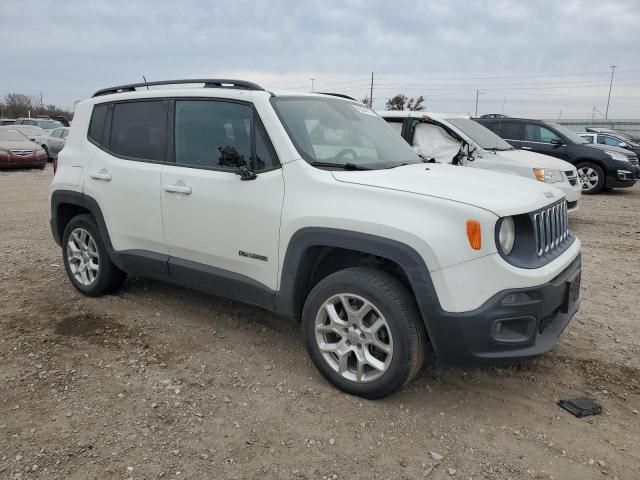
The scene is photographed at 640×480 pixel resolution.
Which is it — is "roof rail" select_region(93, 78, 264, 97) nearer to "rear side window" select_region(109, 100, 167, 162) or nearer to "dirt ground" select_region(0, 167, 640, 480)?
"rear side window" select_region(109, 100, 167, 162)

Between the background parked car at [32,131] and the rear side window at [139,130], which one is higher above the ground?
the rear side window at [139,130]

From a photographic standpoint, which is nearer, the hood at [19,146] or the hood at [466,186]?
Answer: the hood at [466,186]

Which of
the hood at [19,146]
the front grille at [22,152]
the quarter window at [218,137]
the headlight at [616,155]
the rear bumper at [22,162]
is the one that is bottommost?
the rear bumper at [22,162]

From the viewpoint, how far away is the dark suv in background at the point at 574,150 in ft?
38.4

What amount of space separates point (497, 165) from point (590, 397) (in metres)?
5.39

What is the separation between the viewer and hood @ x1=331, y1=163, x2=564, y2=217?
115 inches

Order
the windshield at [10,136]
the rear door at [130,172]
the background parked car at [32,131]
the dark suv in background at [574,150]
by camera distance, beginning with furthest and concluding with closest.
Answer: the background parked car at [32,131] < the windshield at [10,136] < the dark suv in background at [574,150] < the rear door at [130,172]

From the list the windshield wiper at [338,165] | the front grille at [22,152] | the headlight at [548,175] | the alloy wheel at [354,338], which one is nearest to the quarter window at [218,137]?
the windshield wiper at [338,165]

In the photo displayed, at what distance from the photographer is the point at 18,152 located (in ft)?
55.1

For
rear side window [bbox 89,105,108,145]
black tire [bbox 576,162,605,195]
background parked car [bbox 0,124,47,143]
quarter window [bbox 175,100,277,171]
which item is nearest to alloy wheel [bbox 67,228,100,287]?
rear side window [bbox 89,105,108,145]

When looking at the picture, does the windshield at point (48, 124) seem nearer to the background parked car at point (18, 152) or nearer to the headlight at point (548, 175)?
the background parked car at point (18, 152)

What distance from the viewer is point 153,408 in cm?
313

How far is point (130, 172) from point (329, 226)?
77.9 inches

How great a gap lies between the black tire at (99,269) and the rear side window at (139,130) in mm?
743
